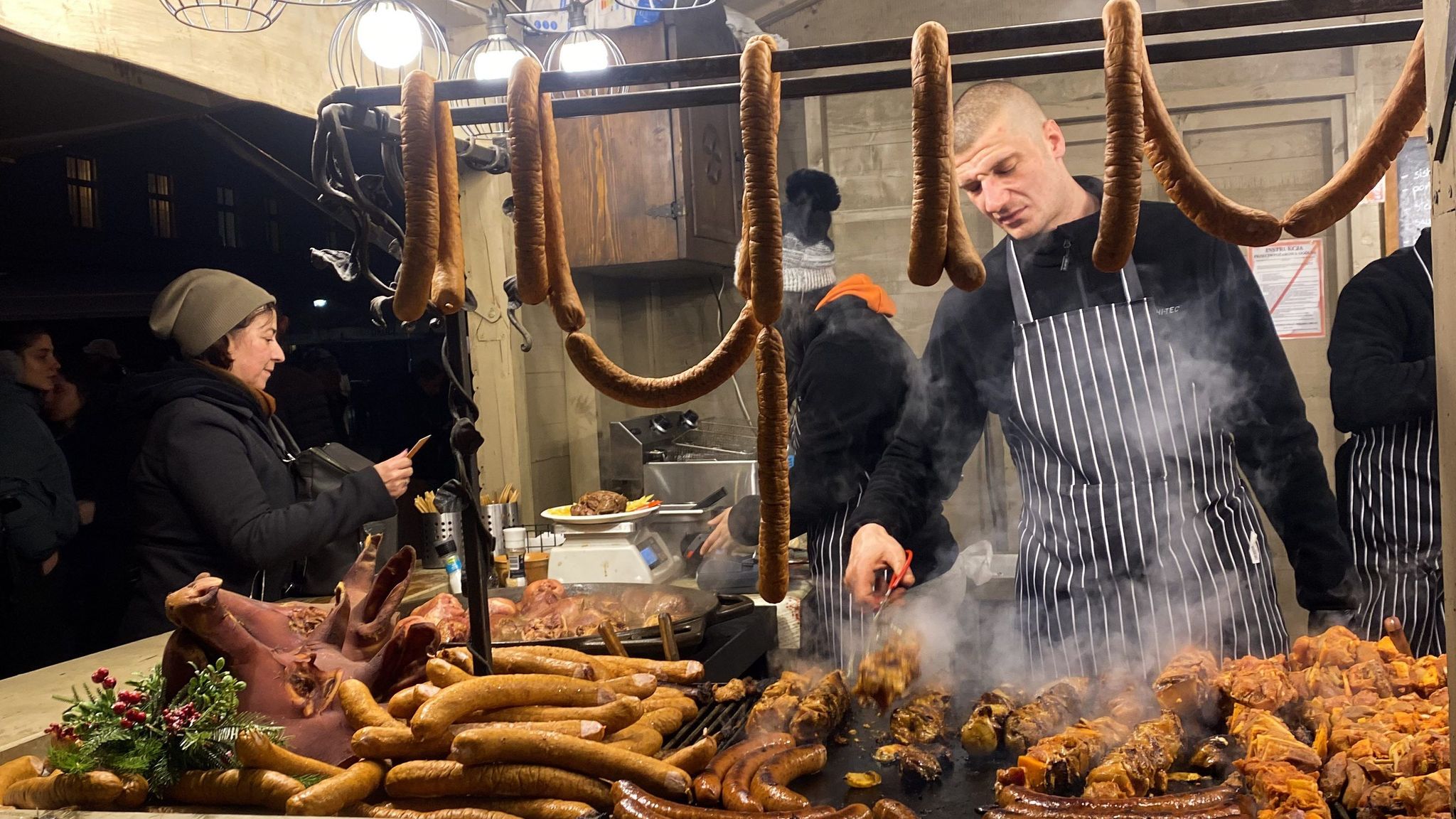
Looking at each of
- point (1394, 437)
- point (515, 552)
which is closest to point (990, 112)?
point (1394, 437)

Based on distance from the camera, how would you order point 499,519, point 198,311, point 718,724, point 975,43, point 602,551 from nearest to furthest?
point 975,43 < point 718,724 < point 198,311 < point 602,551 < point 499,519

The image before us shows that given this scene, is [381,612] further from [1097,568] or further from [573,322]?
[1097,568]

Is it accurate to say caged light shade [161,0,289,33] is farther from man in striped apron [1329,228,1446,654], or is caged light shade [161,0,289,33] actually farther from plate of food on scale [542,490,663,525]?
man in striped apron [1329,228,1446,654]

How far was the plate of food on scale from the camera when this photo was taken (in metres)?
3.73

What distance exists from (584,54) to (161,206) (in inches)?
79.3

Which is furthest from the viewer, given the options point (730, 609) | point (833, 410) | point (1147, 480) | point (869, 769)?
point (833, 410)

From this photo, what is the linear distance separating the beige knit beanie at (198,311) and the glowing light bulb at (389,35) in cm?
93

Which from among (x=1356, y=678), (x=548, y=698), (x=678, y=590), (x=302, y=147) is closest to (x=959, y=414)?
(x=678, y=590)

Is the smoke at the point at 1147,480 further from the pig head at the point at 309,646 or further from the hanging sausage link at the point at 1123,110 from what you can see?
the hanging sausage link at the point at 1123,110

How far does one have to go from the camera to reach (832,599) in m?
3.79

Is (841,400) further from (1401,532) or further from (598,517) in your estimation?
(1401,532)

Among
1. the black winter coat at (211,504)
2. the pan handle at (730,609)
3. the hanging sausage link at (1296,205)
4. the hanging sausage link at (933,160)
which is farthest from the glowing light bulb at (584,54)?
the hanging sausage link at (1296,205)

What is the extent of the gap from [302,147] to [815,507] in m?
2.82

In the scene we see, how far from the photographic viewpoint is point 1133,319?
2.81 meters
